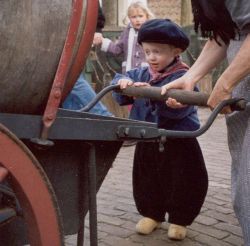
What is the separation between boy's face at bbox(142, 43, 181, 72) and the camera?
11.6 feet

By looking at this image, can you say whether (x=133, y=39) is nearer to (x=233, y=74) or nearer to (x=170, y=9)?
(x=233, y=74)

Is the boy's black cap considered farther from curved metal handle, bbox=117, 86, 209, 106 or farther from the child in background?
the child in background

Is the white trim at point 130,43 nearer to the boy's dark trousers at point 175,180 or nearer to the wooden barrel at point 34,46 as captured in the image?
the boy's dark trousers at point 175,180

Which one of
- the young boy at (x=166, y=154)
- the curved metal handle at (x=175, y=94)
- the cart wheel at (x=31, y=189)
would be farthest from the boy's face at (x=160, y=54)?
the cart wheel at (x=31, y=189)

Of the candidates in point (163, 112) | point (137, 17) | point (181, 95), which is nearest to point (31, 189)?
point (181, 95)

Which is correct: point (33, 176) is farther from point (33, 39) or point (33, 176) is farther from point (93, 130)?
point (33, 39)

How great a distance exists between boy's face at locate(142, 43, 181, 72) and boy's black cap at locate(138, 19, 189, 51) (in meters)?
0.04

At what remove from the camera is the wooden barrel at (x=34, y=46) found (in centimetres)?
189

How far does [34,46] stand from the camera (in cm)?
195

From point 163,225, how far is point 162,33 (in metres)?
1.27

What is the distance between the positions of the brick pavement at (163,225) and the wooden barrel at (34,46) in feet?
5.52

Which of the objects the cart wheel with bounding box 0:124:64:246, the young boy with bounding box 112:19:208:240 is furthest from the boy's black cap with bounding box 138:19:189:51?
the cart wheel with bounding box 0:124:64:246

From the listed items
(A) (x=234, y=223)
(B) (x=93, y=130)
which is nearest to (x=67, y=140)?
(B) (x=93, y=130)

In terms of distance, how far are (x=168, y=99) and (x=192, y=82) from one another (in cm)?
53
